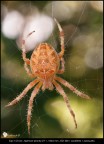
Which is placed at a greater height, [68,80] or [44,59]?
[68,80]

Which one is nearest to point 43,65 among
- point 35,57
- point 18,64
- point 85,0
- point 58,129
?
point 35,57

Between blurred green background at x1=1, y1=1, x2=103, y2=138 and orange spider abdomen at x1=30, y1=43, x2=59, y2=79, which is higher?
blurred green background at x1=1, y1=1, x2=103, y2=138

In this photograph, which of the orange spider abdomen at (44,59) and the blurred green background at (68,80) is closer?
the orange spider abdomen at (44,59)

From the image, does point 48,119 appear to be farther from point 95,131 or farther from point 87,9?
point 87,9

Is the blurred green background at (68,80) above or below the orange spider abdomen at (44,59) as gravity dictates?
above
